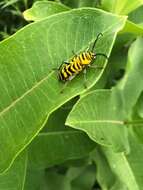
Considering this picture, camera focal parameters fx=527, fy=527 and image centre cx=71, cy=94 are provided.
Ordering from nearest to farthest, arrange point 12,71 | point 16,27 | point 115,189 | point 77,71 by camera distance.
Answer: point 12,71
point 77,71
point 115,189
point 16,27

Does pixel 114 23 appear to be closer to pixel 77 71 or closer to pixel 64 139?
pixel 77 71

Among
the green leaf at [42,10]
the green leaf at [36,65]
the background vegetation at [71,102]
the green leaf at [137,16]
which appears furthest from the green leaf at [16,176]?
the green leaf at [137,16]

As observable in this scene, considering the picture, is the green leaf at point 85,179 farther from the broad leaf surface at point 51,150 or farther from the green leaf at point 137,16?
Result: the green leaf at point 137,16

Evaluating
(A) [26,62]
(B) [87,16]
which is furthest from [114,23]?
(A) [26,62]

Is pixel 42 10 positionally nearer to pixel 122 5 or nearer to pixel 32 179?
pixel 122 5

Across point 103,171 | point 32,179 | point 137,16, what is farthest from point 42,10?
point 103,171

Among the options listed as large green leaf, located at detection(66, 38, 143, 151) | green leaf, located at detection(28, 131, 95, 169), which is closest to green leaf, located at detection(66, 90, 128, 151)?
large green leaf, located at detection(66, 38, 143, 151)
